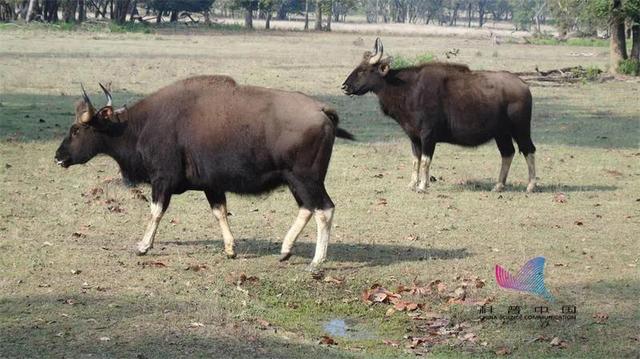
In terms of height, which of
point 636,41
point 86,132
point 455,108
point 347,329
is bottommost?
point 347,329

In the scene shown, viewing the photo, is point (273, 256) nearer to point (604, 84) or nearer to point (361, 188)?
point (361, 188)

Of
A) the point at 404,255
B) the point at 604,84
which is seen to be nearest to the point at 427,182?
the point at 404,255

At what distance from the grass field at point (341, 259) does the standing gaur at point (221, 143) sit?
2.12 ft

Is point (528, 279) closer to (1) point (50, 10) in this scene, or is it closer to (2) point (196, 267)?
(2) point (196, 267)

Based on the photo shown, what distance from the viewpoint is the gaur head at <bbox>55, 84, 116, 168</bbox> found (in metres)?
11.1

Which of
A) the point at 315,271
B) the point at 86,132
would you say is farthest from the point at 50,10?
the point at 315,271

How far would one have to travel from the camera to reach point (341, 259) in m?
11.0

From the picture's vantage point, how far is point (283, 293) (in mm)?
9664

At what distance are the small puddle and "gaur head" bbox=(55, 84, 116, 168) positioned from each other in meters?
3.50

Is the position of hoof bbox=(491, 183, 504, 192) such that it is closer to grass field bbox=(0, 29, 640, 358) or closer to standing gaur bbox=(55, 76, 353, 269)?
grass field bbox=(0, 29, 640, 358)

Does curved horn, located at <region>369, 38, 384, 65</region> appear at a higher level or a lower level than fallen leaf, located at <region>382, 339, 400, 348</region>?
higher

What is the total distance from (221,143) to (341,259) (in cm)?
174

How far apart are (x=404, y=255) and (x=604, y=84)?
25394mm

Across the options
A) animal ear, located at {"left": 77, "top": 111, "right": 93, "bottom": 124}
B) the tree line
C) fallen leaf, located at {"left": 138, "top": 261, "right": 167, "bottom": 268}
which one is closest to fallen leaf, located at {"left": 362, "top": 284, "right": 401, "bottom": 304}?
fallen leaf, located at {"left": 138, "top": 261, "right": 167, "bottom": 268}
